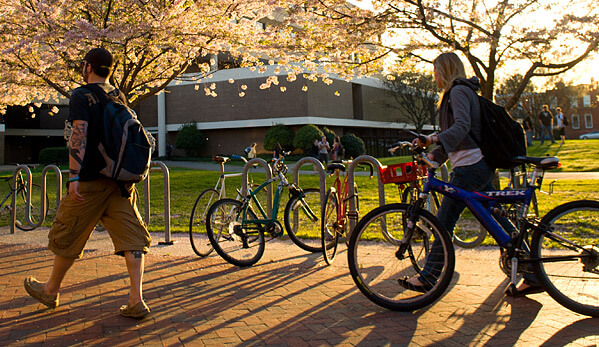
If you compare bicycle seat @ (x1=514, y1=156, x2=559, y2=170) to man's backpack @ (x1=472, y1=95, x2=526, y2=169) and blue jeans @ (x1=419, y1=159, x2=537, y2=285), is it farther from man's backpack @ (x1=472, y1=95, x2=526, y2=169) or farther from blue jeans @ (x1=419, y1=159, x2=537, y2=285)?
blue jeans @ (x1=419, y1=159, x2=537, y2=285)

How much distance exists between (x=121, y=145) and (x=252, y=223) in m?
2.23

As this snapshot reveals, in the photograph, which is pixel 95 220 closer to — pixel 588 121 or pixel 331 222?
pixel 331 222

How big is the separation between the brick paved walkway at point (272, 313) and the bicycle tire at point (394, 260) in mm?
129

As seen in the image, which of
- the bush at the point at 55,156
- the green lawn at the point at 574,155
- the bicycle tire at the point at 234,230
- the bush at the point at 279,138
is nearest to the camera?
the bicycle tire at the point at 234,230

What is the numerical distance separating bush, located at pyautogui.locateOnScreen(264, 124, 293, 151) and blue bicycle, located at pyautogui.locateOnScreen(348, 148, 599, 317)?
32814 mm

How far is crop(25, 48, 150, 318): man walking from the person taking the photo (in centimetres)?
393

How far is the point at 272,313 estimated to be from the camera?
409 cm

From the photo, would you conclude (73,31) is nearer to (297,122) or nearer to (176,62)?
(176,62)

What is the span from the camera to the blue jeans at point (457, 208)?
13.4ft

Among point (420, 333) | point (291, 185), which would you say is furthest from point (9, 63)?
point (420, 333)

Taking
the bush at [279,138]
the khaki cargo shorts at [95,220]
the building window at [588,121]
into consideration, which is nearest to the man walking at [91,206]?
the khaki cargo shorts at [95,220]

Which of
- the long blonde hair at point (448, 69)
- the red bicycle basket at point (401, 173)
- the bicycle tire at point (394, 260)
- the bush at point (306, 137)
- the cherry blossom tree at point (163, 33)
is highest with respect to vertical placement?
the cherry blossom tree at point (163, 33)

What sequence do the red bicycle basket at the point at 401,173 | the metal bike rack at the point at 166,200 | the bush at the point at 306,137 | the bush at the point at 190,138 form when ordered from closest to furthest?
the red bicycle basket at the point at 401,173 → the metal bike rack at the point at 166,200 → the bush at the point at 306,137 → the bush at the point at 190,138

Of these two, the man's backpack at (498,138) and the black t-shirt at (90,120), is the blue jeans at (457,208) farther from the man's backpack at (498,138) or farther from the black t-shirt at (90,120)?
the black t-shirt at (90,120)
